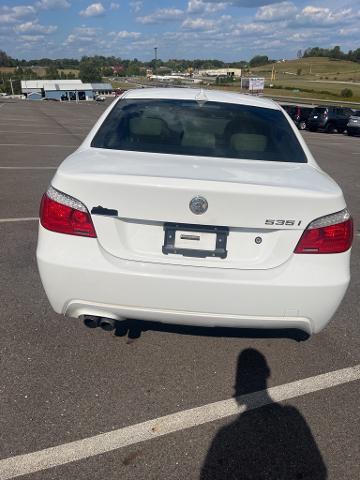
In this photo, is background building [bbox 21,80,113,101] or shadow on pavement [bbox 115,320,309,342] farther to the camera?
background building [bbox 21,80,113,101]

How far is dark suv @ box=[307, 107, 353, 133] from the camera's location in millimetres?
24781

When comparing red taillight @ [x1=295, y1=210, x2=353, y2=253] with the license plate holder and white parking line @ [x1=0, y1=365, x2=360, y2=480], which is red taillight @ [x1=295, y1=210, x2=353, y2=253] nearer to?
the license plate holder

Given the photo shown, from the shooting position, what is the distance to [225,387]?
2.73 metres

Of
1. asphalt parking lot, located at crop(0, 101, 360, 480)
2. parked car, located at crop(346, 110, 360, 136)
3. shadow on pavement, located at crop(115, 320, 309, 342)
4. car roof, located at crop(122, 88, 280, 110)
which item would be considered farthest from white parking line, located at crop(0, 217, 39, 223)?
parked car, located at crop(346, 110, 360, 136)

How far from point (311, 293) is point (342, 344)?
1154mm

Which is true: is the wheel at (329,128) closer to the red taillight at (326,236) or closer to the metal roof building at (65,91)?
the red taillight at (326,236)

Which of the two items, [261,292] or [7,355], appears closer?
[261,292]

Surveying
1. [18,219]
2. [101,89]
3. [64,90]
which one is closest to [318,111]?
[18,219]

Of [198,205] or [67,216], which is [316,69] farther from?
[67,216]

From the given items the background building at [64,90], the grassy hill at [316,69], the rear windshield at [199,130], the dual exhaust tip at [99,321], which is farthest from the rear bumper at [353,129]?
the grassy hill at [316,69]

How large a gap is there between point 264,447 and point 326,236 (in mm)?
1197

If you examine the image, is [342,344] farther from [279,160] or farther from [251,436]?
[279,160]

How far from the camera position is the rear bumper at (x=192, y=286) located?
2324 millimetres

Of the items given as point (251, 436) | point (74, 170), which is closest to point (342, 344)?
point (251, 436)
